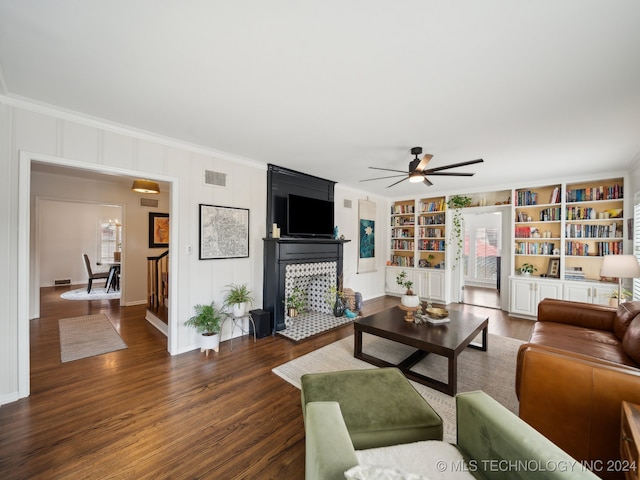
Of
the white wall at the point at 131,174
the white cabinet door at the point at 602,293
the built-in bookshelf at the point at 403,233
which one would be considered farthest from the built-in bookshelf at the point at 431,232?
the white wall at the point at 131,174

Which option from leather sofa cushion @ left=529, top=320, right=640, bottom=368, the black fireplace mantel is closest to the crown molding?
the black fireplace mantel

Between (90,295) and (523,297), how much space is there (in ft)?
31.0

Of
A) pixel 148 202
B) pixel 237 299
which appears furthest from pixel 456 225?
pixel 148 202

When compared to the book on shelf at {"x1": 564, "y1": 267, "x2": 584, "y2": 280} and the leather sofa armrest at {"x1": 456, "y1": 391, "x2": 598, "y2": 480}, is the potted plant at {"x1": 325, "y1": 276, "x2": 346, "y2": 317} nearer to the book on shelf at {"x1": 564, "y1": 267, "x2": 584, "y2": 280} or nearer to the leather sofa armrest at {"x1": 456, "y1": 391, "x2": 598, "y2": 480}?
the leather sofa armrest at {"x1": 456, "y1": 391, "x2": 598, "y2": 480}

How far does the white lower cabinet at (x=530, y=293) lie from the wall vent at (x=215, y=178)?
545cm

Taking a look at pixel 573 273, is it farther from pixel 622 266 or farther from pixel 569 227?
pixel 622 266

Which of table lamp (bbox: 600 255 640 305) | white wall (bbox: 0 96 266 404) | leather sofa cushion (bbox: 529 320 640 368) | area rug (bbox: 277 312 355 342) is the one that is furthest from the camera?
area rug (bbox: 277 312 355 342)

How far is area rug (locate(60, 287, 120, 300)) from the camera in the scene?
593 cm

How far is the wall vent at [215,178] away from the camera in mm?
3389

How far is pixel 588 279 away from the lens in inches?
174

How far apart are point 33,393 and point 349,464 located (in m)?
3.02

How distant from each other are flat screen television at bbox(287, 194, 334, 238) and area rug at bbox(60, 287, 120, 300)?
500cm

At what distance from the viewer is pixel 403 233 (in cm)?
669

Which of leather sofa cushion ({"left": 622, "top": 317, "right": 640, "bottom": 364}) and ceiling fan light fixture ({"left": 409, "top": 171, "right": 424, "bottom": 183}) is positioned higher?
ceiling fan light fixture ({"left": 409, "top": 171, "right": 424, "bottom": 183})
